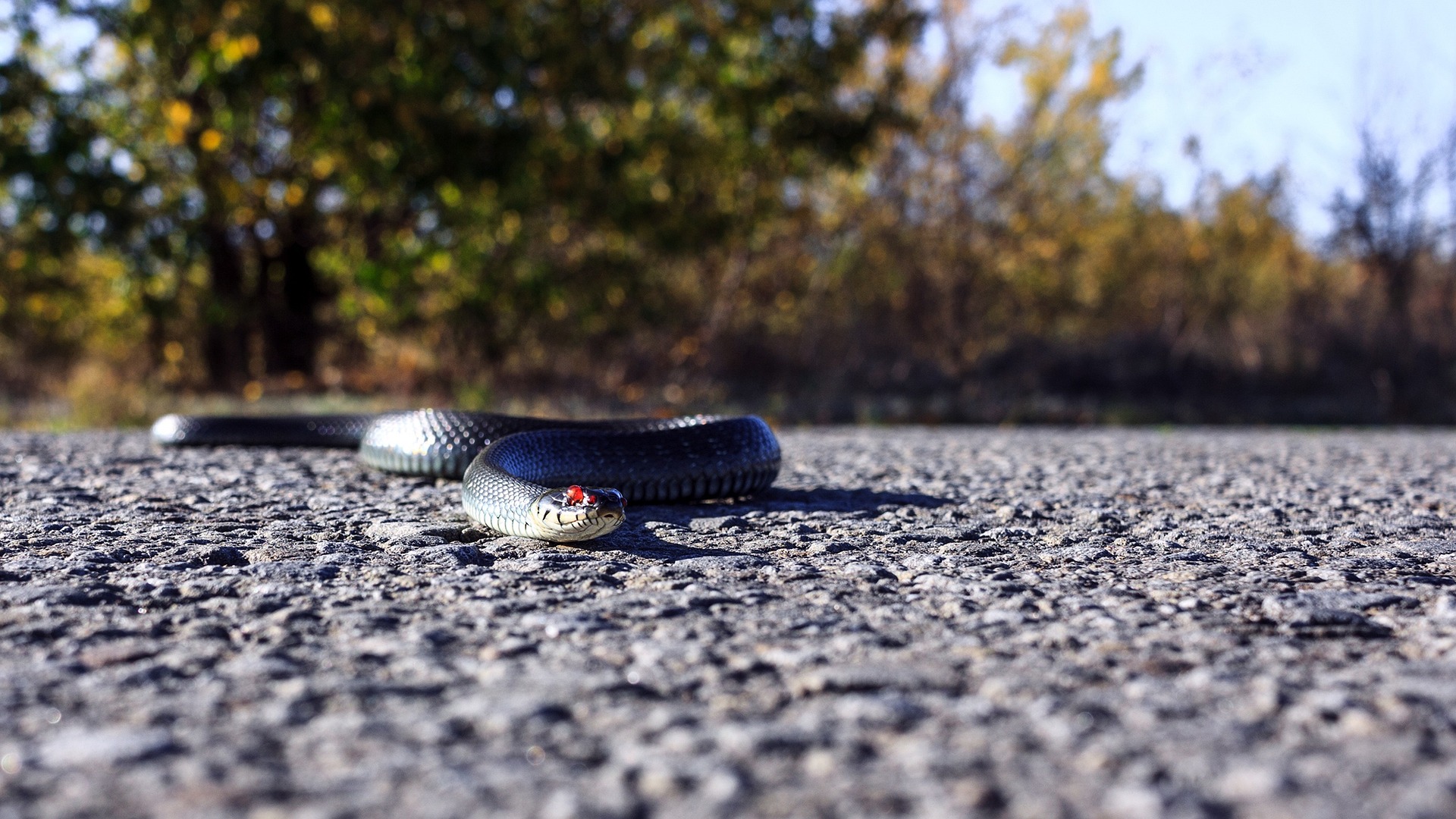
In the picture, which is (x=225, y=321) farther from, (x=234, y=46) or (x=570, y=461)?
(x=570, y=461)

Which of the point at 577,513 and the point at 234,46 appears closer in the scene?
the point at 577,513

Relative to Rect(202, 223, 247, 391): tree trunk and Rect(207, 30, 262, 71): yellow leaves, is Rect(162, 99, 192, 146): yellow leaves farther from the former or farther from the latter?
Rect(202, 223, 247, 391): tree trunk

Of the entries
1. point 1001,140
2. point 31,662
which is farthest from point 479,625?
point 1001,140

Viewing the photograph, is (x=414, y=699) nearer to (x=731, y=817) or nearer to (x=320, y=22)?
(x=731, y=817)

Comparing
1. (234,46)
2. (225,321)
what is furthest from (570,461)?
(225,321)

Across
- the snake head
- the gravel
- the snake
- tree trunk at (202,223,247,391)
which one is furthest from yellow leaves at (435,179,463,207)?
the snake head

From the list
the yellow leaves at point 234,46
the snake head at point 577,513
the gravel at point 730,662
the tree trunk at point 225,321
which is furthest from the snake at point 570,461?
the tree trunk at point 225,321
